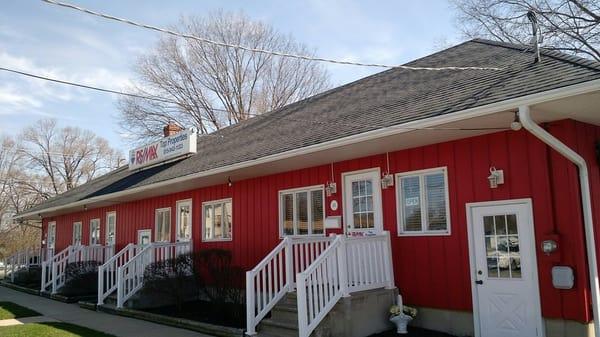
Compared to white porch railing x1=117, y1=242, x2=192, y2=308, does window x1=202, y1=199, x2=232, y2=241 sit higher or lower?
higher

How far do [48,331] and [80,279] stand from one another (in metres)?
6.60

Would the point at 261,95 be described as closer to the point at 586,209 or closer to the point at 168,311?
the point at 168,311

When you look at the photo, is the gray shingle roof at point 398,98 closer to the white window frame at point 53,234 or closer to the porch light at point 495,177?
the porch light at point 495,177

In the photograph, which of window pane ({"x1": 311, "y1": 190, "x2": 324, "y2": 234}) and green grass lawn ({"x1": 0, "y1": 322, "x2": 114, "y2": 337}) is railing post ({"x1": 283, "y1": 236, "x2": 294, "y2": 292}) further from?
green grass lawn ({"x1": 0, "y1": 322, "x2": 114, "y2": 337})

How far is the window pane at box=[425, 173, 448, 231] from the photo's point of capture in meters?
8.78

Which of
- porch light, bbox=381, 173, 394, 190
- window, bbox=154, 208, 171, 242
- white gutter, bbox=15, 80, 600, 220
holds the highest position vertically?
white gutter, bbox=15, 80, 600, 220

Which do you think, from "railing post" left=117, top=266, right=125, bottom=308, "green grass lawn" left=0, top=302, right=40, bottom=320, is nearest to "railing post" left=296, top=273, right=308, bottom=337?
"railing post" left=117, top=266, right=125, bottom=308

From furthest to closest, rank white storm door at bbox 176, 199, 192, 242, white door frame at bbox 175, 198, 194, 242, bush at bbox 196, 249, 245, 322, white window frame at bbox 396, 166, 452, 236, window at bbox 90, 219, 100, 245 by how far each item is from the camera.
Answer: window at bbox 90, 219, 100, 245 < white storm door at bbox 176, 199, 192, 242 < white door frame at bbox 175, 198, 194, 242 < bush at bbox 196, 249, 245, 322 < white window frame at bbox 396, 166, 452, 236

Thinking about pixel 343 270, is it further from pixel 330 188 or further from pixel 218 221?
pixel 218 221

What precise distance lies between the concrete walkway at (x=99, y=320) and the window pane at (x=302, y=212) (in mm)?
3112

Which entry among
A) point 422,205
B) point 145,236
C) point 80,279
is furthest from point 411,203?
point 80,279

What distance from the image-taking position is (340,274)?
8.18m

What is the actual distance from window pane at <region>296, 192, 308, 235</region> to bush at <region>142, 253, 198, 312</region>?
2.65 m

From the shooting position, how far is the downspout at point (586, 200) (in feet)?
22.6
